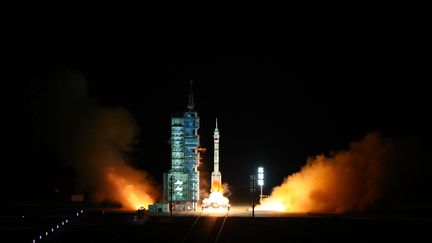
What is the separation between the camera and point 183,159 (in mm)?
80625

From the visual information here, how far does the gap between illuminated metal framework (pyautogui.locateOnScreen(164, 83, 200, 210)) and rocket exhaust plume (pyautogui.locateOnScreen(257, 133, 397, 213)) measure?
7.37 m

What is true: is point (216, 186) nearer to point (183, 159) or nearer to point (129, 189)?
point (183, 159)

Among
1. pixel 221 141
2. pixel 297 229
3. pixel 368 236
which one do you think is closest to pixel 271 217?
pixel 297 229

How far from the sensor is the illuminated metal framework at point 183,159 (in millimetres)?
80062

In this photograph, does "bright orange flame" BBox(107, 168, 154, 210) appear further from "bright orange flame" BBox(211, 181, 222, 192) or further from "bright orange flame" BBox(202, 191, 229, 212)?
"bright orange flame" BBox(211, 181, 222, 192)

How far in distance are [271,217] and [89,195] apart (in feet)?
77.7

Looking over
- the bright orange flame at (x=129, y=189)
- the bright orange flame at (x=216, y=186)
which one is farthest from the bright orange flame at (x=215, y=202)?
the bright orange flame at (x=129, y=189)

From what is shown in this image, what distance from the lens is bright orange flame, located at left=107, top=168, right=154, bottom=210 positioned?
8381 centimetres

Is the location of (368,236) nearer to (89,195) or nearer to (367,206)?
(367,206)

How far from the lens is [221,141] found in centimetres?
11762

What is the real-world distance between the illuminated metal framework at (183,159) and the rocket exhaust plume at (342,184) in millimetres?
7370

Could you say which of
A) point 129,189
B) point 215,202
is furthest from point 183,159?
point 129,189

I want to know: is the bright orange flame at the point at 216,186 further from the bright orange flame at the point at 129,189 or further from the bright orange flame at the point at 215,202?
the bright orange flame at the point at 129,189

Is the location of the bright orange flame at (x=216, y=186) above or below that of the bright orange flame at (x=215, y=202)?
above
